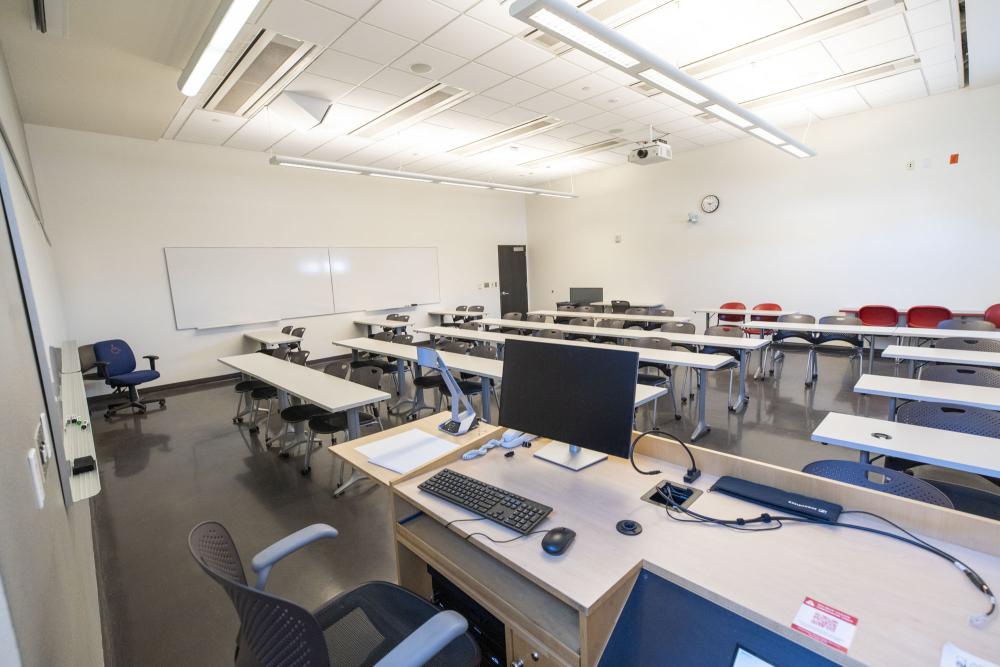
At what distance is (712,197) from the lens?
767 cm

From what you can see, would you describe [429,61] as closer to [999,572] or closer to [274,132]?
[274,132]

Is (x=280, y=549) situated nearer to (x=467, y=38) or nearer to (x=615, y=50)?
(x=615, y=50)

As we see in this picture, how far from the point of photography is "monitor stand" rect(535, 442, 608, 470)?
1575mm

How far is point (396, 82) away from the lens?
169 inches

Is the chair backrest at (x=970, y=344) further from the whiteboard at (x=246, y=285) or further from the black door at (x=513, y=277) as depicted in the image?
the whiteboard at (x=246, y=285)

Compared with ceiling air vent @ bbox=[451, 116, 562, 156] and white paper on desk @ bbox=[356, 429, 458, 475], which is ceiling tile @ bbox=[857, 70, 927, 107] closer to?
ceiling air vent @ bbox=[451, 116, 562, 156]

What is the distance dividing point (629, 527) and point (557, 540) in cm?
23

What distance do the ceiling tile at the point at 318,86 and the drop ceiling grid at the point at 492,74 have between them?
0.02 metres

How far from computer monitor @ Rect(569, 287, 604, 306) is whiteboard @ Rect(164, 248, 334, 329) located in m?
4.97

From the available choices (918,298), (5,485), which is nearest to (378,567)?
(5,485)

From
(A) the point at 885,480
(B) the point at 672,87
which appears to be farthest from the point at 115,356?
(A) the point at 885,480

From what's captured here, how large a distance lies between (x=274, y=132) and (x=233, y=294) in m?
2.54

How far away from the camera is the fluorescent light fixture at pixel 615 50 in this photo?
7.60 feet

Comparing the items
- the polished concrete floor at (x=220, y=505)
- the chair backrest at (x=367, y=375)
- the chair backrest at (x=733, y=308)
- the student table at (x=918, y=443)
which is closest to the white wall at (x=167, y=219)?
the polished concrete floor at (x=220, y=505)
